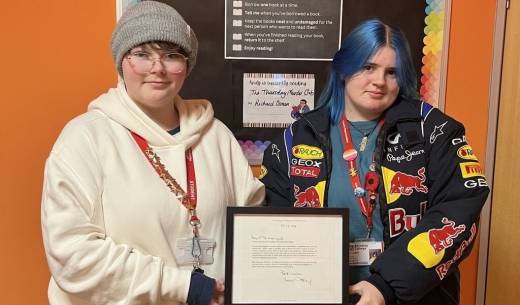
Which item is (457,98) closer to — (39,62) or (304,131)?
(304,131)

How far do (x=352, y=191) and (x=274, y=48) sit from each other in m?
0.81

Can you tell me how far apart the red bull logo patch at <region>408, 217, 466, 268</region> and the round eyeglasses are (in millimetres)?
822

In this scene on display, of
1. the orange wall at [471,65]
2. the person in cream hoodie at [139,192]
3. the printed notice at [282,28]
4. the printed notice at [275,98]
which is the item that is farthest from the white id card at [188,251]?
the orange wall at [471,65]

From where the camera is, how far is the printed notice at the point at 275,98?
208 centimetres

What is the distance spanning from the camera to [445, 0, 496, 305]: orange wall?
214cm

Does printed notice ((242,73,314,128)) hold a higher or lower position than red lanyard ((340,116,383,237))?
higher

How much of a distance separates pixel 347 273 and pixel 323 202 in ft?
0.81

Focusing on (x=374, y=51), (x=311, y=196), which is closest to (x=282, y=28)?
(x=374, y=51)

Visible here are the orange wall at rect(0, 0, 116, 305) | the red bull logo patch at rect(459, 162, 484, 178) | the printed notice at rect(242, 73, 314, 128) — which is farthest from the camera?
the printed notice at rect(242, 73, 314, 128)

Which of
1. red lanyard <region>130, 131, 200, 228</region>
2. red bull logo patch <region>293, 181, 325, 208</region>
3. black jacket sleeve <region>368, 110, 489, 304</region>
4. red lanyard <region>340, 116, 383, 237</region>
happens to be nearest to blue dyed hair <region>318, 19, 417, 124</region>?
black jacket sleeve <region>368, 110, 489, 304</region>

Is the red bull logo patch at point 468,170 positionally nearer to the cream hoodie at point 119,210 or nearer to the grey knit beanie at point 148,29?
the cream hoodie at point 119,210

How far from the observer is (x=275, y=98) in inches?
82.6

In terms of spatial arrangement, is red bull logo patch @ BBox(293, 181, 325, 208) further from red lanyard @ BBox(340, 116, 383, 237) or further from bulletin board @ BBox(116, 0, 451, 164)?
bulletin board @ BBox(116, 0, 451, 164)
